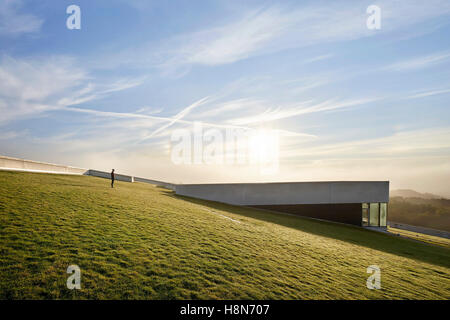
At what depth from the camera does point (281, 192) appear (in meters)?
30.2

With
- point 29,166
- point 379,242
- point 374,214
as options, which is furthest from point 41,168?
point 374,214

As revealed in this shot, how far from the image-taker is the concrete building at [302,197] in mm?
30062

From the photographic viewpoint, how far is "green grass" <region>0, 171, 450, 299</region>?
19.7 feet

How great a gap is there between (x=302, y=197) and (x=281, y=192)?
2.89 meters

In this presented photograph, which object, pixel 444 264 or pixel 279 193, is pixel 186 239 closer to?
pixel 444 264

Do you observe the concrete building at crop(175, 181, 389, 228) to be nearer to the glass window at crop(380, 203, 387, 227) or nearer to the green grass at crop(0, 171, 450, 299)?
the glass window at crop(380, 203, 387, 227)

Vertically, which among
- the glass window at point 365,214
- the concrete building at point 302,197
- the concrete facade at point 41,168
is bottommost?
the glass window at point 365,214

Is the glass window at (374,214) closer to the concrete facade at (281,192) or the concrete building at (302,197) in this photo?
the concrete building at (302,197)

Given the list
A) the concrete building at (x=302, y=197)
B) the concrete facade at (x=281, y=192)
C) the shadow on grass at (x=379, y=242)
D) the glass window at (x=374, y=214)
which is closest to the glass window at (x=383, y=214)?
the glass window at (x=374, y=214)

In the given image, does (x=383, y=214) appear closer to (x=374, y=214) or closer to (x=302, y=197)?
(x=374, y=214)

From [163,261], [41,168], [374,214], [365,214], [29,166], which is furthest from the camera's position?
[374,214]

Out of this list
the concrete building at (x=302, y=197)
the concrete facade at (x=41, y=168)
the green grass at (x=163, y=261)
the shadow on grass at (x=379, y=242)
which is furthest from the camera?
the concrete building at (x=302, y=197)

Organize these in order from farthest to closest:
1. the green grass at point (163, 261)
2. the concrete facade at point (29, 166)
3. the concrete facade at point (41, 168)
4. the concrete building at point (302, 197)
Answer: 1. the concrete building at point (302, 197)
2. the concrete facade at point (41, 168)
3. the concrete facade at point (29, 166)
4. the green grass at point (163, 261)

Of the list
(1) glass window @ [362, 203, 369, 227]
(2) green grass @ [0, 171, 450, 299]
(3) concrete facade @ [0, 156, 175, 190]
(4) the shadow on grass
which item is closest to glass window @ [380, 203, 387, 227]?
(1) glass window @ [362, 203, 369, 227]
